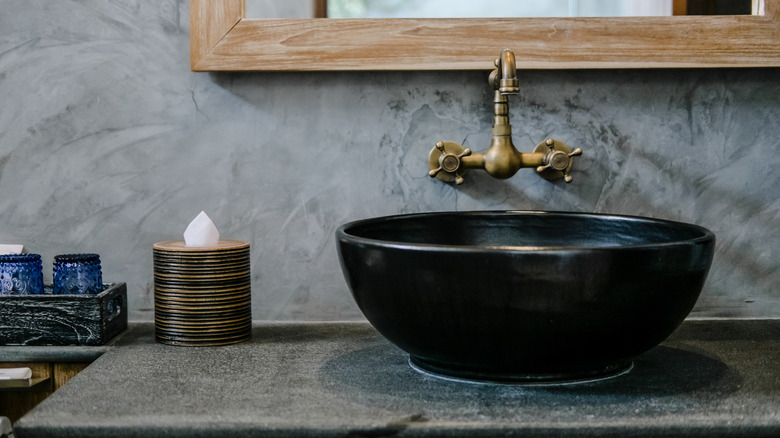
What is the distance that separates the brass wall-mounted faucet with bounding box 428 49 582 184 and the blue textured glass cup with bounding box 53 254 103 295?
50 cm

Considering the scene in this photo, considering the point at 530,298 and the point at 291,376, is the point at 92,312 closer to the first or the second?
the point at 291,376

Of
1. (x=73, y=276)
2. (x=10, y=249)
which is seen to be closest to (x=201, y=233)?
(x=73, y=276)

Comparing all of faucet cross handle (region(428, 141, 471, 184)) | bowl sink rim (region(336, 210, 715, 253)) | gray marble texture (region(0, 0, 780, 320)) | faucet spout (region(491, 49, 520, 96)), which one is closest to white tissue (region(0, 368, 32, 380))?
gray marble texture (region(0, 0, 780, 320))

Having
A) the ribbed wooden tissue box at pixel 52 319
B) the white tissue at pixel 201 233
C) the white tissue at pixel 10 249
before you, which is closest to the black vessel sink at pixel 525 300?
the white tissue at pixel 201 233

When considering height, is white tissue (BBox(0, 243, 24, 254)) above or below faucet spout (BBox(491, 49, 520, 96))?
below

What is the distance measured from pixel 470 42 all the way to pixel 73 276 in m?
0.64

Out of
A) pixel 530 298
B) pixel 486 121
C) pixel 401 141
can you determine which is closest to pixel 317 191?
pixel 401 141

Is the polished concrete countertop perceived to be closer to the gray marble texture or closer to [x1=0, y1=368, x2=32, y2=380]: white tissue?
[x1=0, y1=368, x2=32, y2=380]: white tissue

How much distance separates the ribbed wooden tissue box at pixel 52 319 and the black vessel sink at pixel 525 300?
0.37 m

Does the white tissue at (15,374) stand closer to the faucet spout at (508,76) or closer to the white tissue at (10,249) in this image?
the white tissue at (10,249)

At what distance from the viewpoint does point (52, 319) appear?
985 mm

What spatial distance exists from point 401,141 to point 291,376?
0.44m

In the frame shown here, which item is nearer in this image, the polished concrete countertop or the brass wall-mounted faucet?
the polished concrete countertop

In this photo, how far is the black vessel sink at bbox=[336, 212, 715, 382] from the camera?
73 centimetres
